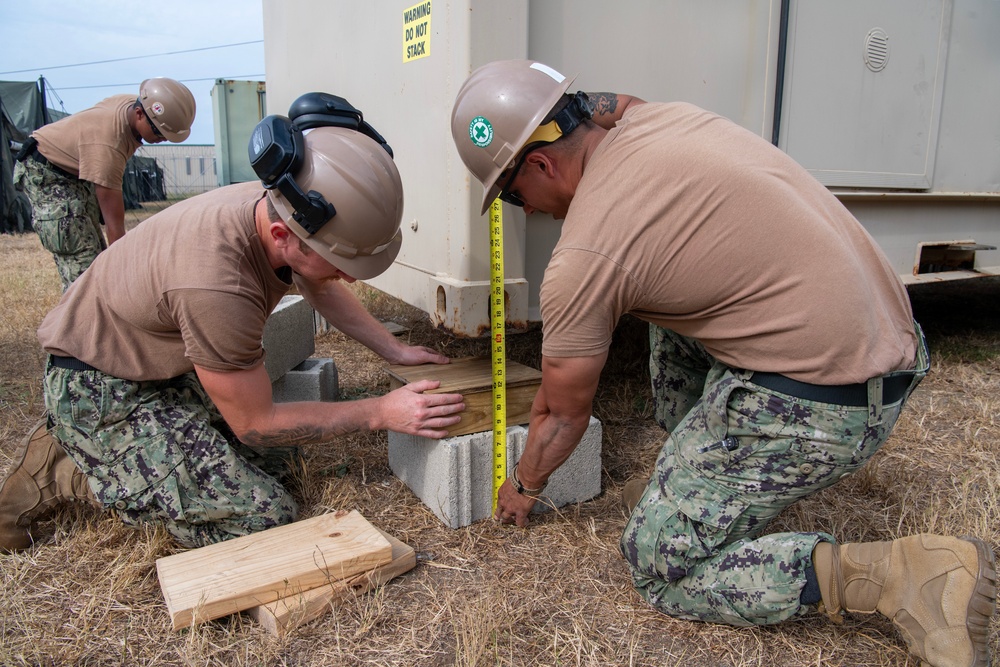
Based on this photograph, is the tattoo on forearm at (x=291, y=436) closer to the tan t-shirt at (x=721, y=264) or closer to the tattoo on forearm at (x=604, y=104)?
the tan t-shirt at (x=721, y=264)

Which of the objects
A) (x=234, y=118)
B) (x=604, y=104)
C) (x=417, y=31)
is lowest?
(x=604, y=104)

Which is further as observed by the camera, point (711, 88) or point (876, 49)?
point (876, 49)

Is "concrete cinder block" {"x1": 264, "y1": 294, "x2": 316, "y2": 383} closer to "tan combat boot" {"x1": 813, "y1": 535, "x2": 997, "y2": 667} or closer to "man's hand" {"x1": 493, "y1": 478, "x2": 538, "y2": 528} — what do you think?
"man's hand" {"x1": 493, "y1": 478, "x2": 538, "y2": 528}

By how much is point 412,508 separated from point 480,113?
5.50ft

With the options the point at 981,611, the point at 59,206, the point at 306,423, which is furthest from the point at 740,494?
the point at 59,206

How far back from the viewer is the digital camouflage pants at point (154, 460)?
269 centimetres

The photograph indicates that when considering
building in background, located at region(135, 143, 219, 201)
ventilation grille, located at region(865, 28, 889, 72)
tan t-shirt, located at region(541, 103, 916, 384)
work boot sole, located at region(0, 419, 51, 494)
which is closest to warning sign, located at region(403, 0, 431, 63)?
tan t-shirt, located at region(541, 103, 916, 384)

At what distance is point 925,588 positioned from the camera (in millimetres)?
1951

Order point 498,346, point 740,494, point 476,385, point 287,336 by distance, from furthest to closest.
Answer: point 287,336 < point 498,346 < point 476,385 < point 740,494

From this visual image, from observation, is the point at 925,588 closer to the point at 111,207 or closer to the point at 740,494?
the point at 740,494

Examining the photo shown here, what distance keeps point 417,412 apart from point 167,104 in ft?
11.8

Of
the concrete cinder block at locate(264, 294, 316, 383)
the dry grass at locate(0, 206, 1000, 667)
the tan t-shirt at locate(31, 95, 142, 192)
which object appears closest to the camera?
the dry grass at locate(0, 206, 1000, 667)

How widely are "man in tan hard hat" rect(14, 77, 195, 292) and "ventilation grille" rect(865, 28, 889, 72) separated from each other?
174 inches

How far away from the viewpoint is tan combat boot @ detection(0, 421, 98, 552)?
9.02ft
